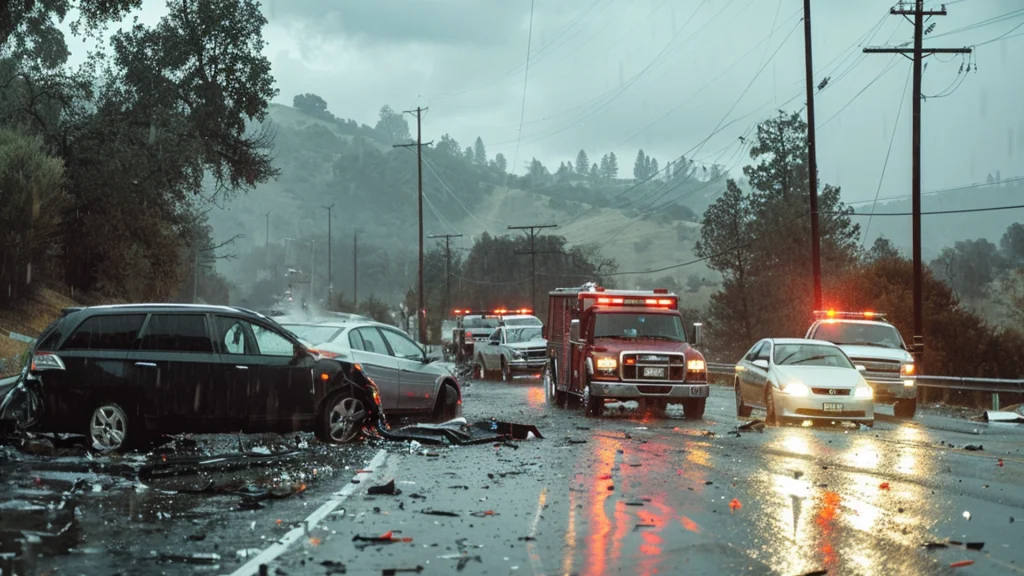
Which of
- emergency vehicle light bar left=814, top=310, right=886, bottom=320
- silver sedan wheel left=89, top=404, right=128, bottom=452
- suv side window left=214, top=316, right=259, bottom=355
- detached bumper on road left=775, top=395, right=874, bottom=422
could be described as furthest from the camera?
emergency vehicle light bar left=814, top=310, right=886, bottom=320

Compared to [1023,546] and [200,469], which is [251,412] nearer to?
[200,469]

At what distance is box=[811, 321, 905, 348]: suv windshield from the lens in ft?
87.1

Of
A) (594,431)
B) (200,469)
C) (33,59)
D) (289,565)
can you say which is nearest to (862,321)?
(594,431)

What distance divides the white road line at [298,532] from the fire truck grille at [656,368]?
33.8ft

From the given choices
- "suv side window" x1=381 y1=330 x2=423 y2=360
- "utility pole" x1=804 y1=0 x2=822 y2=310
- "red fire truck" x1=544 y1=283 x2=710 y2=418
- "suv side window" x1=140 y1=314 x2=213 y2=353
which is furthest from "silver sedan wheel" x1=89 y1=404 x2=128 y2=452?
"utility pole" x1=804 y1=0 x2=822 y2=310

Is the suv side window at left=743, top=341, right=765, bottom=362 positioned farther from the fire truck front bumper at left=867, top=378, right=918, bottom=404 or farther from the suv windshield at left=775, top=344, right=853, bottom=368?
the fire truck front bumper at left=867, top=378, right=918, bottom=404

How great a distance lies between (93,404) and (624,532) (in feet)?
23.8

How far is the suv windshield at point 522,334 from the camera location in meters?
40.7

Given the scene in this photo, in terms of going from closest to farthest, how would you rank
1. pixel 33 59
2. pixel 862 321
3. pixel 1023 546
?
pixel 1023 546 → pixel 862 321 → pixel 33 59

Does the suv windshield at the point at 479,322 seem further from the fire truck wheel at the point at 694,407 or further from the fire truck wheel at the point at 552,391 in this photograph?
the fire truck wheel at the point at 694,407

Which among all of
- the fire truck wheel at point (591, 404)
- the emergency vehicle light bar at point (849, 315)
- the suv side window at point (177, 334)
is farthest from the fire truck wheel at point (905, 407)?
the suv side window at point (177, 334)

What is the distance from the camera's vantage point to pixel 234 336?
1412 centimetres

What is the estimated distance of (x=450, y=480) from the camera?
38.4ft

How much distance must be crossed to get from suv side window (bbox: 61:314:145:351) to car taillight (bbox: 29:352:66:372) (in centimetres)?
18
